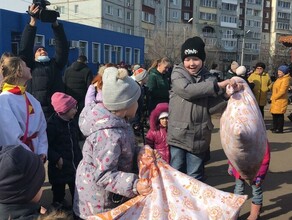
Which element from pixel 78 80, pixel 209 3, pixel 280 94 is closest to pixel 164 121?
pixel 78 80

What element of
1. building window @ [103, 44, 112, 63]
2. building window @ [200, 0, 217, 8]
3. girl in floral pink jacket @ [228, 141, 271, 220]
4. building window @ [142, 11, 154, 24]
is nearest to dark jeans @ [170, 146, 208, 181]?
girl in floral pink jacket @ [228, 141, 271, 220]

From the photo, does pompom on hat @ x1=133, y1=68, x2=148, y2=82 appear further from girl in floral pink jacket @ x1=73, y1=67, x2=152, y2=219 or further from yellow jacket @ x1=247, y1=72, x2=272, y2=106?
girl in floral pink jacket @ x1=73, y1=67, x2=152, y2=219

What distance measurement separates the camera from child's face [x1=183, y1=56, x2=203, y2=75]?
10.7ft

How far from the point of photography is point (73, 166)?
3.99 m

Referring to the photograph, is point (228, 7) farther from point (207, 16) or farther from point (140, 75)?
point (140, 75)

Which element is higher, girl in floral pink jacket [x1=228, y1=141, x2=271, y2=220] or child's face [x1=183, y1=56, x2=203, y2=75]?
child's face [x1=183, y1=56, x2=203, y2=75]

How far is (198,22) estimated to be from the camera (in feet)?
208

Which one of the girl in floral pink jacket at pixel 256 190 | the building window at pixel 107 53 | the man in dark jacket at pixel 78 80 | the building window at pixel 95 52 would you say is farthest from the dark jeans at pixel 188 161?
the building window at pixel 107 53

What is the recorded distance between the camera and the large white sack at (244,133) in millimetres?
2268

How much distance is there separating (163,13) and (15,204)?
6022 centimetres

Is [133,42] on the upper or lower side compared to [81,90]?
upper

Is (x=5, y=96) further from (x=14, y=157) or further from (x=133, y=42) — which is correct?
(x=133, y=42)

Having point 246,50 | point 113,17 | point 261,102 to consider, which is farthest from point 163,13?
point 261,102

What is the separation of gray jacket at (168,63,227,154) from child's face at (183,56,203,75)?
4 cm
